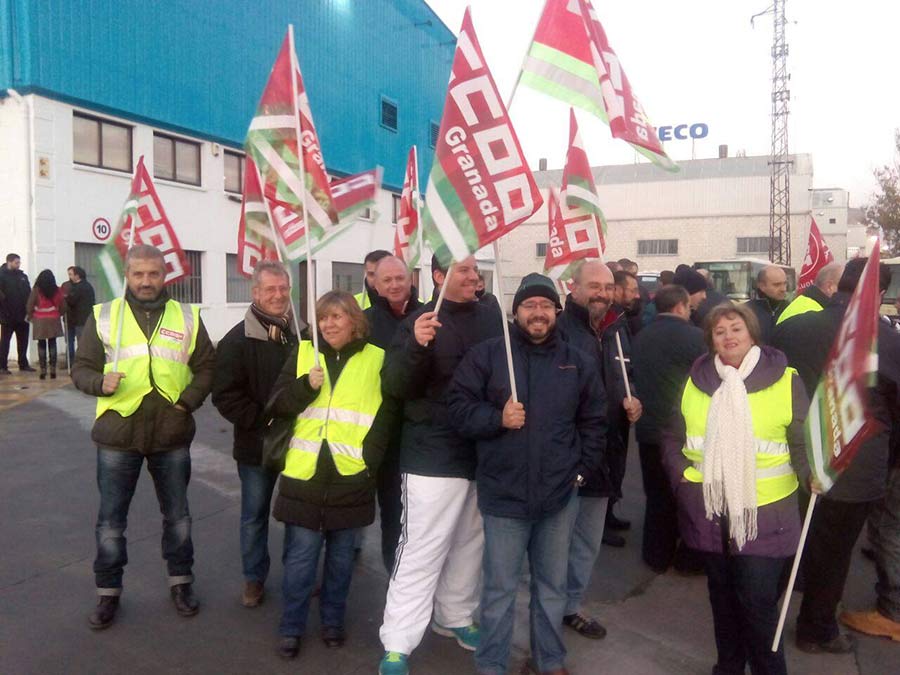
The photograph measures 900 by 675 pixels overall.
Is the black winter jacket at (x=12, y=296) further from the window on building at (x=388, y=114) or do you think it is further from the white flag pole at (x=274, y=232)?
the window on building at (x=388, y=114)

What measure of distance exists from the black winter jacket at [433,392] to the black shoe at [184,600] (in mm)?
1493

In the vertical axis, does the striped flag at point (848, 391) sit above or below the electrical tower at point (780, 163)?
below

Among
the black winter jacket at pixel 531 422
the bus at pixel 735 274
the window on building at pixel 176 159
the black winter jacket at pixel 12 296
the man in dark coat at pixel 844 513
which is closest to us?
the black winter jacket at pixel 531 422

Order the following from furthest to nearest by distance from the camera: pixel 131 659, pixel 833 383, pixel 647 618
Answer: pixel 647 618 < pixel 131 659 < pixel 833 383

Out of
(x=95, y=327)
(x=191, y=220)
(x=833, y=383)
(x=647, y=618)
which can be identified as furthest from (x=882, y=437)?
(x=191, y=220)

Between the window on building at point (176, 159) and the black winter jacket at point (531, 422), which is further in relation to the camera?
the window on building at point (176, 159)

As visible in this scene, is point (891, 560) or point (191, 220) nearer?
point (891, 560)

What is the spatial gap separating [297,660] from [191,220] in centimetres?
1644

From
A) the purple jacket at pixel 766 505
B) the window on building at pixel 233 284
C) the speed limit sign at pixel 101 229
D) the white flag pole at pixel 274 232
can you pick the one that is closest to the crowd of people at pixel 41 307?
the speed limit sign at pixel 101 229

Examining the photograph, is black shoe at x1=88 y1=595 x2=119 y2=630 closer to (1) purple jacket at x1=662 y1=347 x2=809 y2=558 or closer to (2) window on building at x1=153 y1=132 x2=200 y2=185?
(1) purple jacket at x1=662 y1=347 x2=809 y2=558

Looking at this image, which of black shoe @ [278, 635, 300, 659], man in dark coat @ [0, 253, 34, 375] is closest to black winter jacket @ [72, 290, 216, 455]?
black shoe @ [278, 635, 300, 659]

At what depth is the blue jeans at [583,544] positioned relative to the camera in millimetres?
3977

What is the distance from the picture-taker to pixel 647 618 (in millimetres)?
4223

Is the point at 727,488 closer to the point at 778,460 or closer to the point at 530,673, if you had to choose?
the point at 778,460
